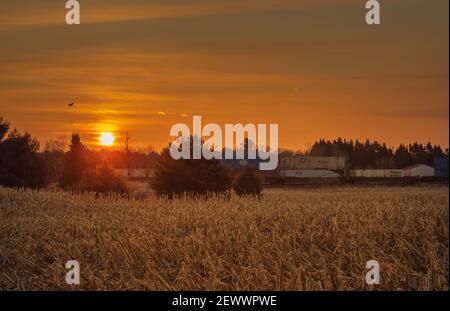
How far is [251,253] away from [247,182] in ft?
92.4

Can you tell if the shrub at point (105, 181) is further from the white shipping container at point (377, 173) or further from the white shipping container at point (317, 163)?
the white shipping container at point (377, 173)

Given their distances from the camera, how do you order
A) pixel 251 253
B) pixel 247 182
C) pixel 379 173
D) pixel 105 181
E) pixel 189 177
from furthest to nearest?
pixel 379 173 < pixel 105 181 < pixel 247 182 < pixel 189 177 < pixel 251 253

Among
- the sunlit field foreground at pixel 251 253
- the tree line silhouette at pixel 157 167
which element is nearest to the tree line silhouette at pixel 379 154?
the tree line silhouette at pixel 157 167

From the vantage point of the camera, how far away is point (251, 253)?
12320mm

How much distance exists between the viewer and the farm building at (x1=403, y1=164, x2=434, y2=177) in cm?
8459

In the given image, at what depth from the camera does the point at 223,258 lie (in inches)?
507

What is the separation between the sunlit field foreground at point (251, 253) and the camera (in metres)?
11.1

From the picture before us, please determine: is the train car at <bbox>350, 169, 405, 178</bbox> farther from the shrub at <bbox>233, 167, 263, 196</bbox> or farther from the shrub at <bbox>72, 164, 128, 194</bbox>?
the shrub at <bbox>72, 164, 128, 194</bbox>

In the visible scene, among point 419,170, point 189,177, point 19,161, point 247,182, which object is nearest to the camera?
point 189,177

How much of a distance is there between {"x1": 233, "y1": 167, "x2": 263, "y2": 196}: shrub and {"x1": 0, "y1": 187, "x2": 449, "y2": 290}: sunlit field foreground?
2115 cm

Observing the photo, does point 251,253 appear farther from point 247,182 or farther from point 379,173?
point 379,173

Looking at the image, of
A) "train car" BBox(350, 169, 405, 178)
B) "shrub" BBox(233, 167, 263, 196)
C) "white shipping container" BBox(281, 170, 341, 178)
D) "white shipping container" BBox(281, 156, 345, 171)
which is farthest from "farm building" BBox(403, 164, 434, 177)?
"shrub" BBox(233, 167, 263, 196)

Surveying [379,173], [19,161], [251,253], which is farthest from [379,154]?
[251,253]
